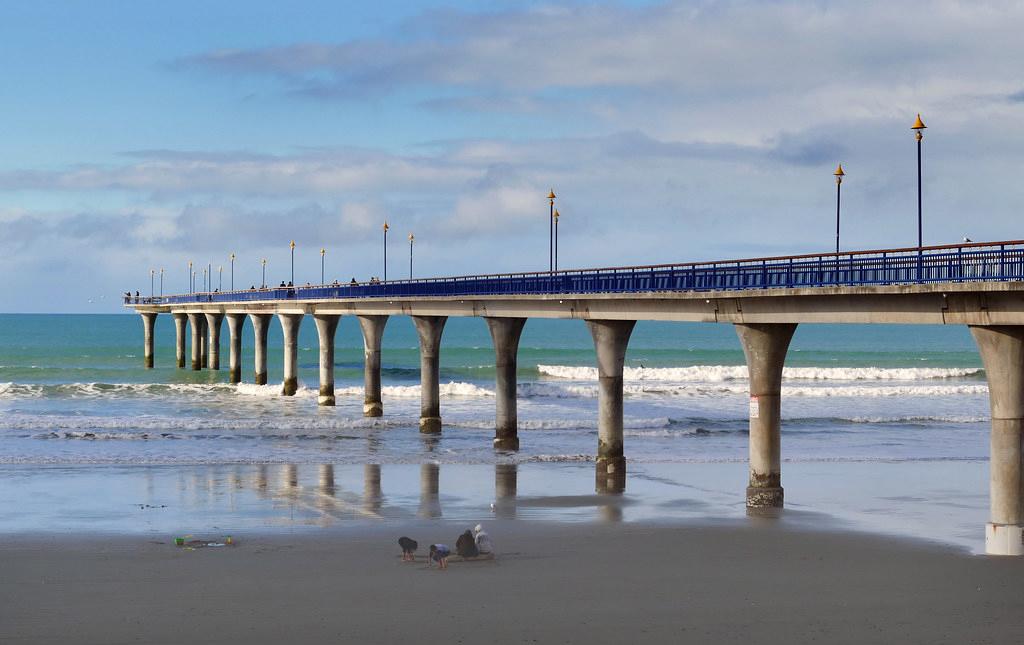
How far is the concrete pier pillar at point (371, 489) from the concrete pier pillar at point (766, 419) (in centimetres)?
919

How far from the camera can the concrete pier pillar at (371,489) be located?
30.5 metres

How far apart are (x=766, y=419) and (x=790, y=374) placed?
246 ft

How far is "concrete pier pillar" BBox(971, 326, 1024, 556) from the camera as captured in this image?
74.8 feet

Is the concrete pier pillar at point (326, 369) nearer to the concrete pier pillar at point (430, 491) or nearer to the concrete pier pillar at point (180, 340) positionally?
the concrete pier pillar at point (430, 491)

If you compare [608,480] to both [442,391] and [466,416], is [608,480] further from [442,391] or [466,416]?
[442,391]

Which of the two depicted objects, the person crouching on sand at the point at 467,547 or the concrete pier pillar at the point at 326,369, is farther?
the concrete pier pillar at the point at 326,369

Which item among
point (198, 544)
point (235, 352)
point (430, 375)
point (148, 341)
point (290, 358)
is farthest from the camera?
point (148, 341)

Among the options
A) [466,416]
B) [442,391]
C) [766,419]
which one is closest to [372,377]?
[466,416]

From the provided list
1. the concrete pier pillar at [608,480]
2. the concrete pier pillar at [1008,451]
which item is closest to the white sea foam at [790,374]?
the concrete pier pillar at [608,480]

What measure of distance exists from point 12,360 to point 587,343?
76.4 meters

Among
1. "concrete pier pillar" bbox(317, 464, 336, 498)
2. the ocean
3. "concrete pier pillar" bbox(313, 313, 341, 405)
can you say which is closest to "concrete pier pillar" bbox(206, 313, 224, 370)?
the ocean

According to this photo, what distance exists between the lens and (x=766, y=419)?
2991cm

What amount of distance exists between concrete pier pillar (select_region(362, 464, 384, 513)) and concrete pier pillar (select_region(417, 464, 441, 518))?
3.66 feet

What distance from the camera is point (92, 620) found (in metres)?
18.4
